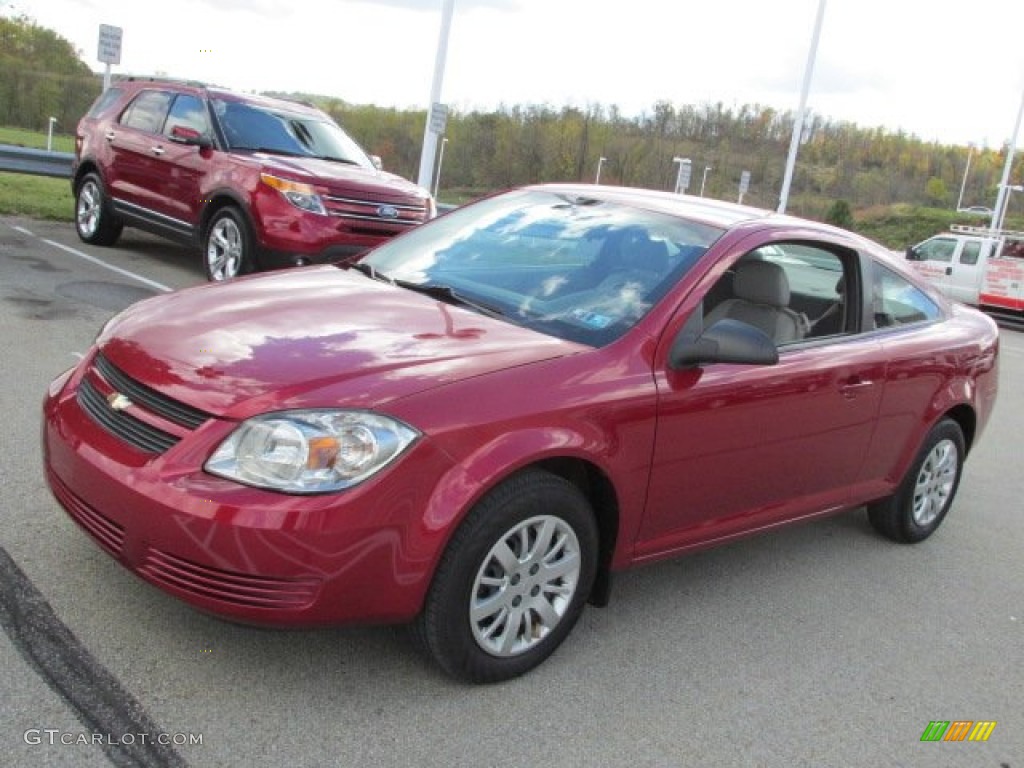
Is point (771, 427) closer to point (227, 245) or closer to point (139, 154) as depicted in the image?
point (227, 245)

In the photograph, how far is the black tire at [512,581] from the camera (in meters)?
2.89

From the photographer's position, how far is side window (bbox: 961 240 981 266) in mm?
20359

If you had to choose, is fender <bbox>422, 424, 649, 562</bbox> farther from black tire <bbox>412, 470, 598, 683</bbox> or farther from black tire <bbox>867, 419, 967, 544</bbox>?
black tire <bbox>867, 419, 967, 544</bbox>

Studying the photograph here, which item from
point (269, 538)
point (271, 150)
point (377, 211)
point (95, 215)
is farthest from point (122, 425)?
point (95, 215)

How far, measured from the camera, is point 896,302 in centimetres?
471

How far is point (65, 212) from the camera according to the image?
43.2 feet

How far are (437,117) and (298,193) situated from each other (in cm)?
809

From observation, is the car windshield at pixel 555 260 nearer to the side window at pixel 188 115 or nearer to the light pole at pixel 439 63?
the side window at pixel 188 115

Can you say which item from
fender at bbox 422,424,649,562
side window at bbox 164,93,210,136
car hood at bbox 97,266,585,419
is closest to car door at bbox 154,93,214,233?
side window at bbox 164,93,210,136

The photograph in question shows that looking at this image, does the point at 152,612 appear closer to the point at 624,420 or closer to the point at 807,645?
the point at 624,420

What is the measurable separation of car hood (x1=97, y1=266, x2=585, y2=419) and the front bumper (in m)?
0.21

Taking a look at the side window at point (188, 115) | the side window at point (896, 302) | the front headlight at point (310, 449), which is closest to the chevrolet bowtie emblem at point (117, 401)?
the front headlight at point (310, 449)

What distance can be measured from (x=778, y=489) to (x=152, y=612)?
2.39 metres

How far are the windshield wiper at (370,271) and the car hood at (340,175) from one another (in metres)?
4.55
